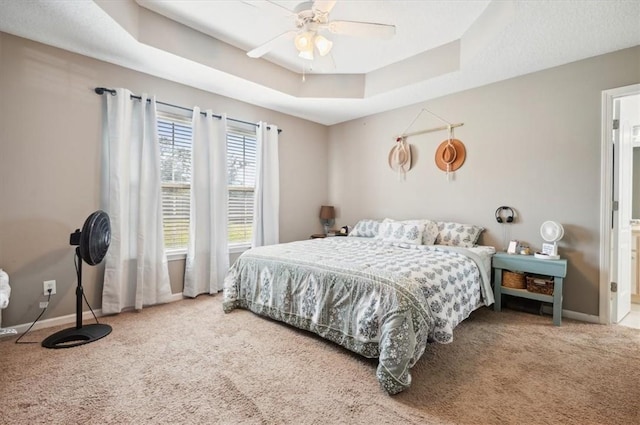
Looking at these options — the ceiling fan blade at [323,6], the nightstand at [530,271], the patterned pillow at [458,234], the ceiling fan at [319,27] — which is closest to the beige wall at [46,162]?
the ceiling fan at [319,27]

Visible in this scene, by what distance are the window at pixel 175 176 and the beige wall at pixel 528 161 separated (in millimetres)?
2718

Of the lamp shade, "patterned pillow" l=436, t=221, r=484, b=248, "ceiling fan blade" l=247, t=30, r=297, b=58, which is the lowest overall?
"patterned pillow" l=436, t=221, r=484, b=248

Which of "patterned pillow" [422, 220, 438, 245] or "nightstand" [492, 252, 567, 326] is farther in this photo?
"patterned pillow" [422, 220, 438, 245]

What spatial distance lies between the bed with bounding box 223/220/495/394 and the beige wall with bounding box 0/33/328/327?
1.51 m

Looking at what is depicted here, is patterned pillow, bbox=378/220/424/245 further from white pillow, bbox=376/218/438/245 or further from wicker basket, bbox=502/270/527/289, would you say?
wicker basket, bbox=502/270/527/289

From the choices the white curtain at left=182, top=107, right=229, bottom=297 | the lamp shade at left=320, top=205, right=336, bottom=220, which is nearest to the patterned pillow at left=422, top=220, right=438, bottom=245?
the lamp shade at left=320, top=205, right=336, bottom=220

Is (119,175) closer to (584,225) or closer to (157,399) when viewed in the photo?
(157,399)

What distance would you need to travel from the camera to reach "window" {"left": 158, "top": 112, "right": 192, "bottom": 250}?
3400 millimetres

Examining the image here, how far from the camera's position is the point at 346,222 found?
4961 mm

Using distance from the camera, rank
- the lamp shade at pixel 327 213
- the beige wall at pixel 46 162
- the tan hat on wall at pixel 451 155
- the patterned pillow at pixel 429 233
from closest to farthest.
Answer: the beige wall at pixel 46 162 → the patterned pillow at pixel 429 233 → the tan hat on wall at pixel 451 155 → the lamp shade at pixel 327 213

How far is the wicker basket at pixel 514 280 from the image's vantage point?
299 cm

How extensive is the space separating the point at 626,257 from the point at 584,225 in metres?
0.63

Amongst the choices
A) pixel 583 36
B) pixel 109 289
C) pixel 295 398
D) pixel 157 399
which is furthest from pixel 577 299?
pixel 109 289

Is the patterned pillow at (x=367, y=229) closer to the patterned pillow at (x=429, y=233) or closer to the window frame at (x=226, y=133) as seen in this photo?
the patterned pillow at (x=429, y=233)
